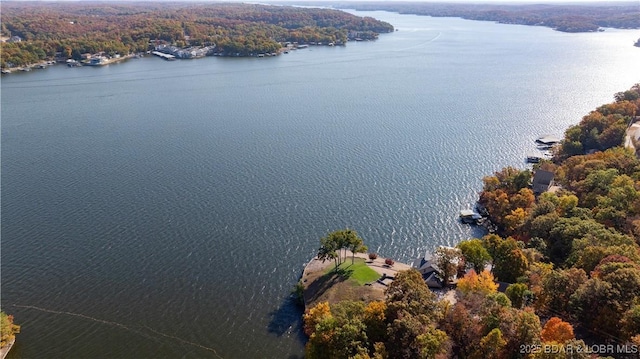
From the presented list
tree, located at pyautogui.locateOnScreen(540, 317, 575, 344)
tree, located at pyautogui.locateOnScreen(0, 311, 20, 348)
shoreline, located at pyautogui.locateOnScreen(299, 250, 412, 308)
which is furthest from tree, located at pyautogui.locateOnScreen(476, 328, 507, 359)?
tree, located at pyautogui.locateOnScreen(0, 311, 20, 348)

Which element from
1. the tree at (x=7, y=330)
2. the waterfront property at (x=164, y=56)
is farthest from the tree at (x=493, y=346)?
the waterfront property at (x=164, y=56)

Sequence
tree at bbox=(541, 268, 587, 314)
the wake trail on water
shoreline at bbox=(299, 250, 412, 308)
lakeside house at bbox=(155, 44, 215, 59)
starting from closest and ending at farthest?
tree at bbox=(541, 268, 587, 314) < the wake trail on water < shoreline at bbox=(299, 250, 412, 308) < lakeside house at bbox=(155, 44, 215, 59)

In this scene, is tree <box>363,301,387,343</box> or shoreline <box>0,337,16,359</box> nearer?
tree <box>363,301,387,343</box>

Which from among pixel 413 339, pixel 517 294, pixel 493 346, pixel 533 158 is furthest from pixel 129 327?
pixel 533 158

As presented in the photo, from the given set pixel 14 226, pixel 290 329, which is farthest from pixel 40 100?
pixel 290 329

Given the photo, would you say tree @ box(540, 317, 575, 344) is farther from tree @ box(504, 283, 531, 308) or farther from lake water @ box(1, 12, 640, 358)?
lake water @ box(1, 12, 640, 358)

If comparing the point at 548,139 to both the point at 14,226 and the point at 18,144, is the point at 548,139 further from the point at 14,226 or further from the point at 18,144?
A: the point at 18,144
